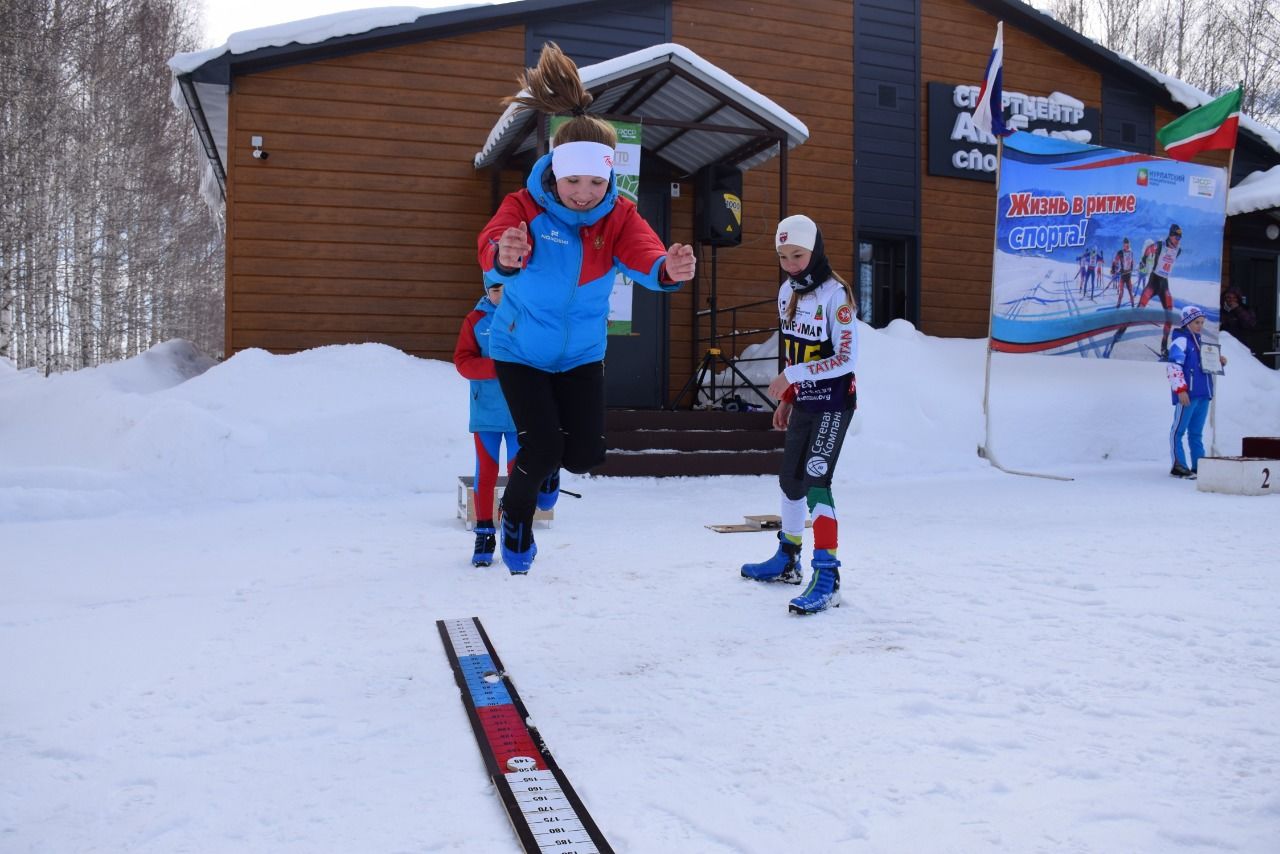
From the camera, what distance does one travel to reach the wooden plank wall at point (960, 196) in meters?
13.2

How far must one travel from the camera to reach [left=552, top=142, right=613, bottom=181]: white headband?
3.40m

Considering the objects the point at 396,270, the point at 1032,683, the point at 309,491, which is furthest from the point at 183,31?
the point at 1032,683

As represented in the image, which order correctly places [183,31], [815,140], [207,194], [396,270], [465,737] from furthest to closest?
1. [183,31]
2. [207,194]
3. [815,140]
4. [396,270]
5. [465,737]

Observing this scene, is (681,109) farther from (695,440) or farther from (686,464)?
(686,464)

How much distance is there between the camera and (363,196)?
34.8 feet

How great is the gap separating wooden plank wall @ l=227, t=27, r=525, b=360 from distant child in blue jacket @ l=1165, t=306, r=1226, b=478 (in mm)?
8036

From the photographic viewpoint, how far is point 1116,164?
34.5 feet

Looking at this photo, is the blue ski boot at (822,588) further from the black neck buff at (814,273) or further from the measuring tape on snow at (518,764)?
the measuring tape on snow at (518,764)

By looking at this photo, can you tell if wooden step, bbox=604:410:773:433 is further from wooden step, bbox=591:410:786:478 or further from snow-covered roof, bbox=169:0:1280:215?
snow-covered roof, bbox=169:0:1280:215

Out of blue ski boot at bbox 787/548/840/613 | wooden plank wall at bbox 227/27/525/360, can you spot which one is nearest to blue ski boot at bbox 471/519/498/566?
blue ski boot at bbox 787/548/840/613

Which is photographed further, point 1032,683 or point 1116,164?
point 1116,164

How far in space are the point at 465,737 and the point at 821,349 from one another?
239 centimetres

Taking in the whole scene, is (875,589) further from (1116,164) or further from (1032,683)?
(1116,164)

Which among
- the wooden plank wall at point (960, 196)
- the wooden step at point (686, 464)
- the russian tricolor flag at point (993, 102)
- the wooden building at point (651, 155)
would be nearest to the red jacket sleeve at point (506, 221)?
the wooden step at point (686, 464)
